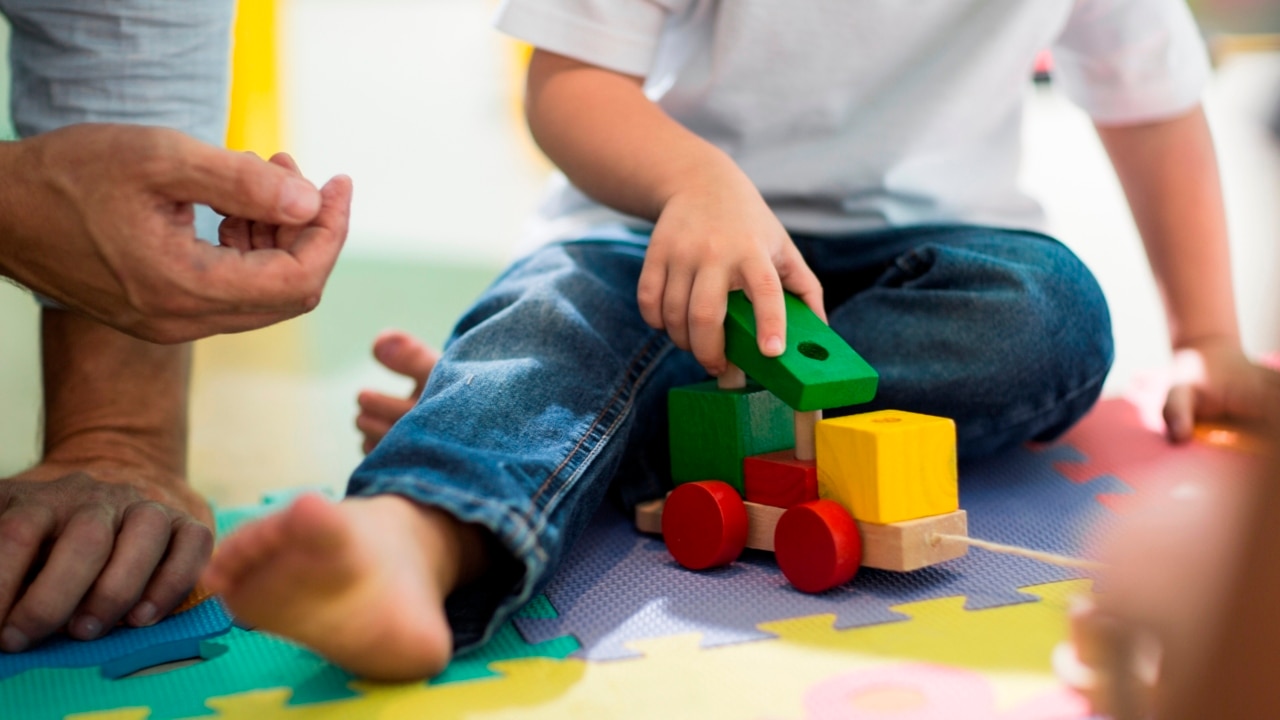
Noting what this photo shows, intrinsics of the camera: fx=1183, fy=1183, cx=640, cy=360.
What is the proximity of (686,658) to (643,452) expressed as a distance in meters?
0.30

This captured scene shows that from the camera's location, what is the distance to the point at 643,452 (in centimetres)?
92

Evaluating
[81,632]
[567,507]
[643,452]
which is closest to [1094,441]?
[643,452]

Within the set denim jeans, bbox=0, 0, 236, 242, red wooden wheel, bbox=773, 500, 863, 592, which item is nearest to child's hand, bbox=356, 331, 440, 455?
denim jeans, bbox=0, 0, 236, 242

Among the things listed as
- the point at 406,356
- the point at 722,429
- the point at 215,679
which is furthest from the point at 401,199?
the point at 215,679

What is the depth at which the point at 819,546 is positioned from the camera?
709mm

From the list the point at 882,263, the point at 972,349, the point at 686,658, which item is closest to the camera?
the point at 686,658

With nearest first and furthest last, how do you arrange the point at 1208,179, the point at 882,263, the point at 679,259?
the point at 679,259, the point at 882,263, the point at 1208,179

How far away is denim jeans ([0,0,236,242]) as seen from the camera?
99 centimetres

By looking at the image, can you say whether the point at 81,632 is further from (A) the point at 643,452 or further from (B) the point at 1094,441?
(B) the point at 1094,441

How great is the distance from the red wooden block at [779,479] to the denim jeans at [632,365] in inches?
3.6

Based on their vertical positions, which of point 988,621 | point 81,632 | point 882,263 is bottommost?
point 81,632

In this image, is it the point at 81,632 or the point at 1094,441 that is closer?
the point at 81,632

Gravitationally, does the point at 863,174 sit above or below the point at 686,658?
above

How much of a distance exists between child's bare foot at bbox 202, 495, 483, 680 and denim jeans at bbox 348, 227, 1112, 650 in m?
0.06
